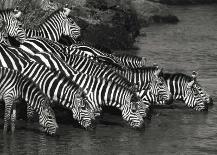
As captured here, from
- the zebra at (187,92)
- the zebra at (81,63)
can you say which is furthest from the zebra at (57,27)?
the zebra at (187,92)

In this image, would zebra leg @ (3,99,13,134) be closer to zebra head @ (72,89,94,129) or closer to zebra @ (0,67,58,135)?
zebra @ (0,67,58,135)

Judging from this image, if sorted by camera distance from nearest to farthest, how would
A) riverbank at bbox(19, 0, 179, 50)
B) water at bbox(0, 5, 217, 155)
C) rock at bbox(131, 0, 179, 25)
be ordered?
water at bbox(0, 5, 217, 155) → riverbank at bbox(19, 0, 179, 50) → rock at bbox(131, 0, 179, 25)

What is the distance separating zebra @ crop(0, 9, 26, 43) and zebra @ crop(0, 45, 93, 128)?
2.39 m

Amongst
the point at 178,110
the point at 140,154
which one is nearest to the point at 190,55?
the point at 178,110

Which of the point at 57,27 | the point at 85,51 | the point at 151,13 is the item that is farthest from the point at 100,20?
the point at 151,13

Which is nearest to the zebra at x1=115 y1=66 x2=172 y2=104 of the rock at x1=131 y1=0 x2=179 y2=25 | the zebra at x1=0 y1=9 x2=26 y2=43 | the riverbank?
the zebra at x1=0 y1=9 x2=26 y2=43

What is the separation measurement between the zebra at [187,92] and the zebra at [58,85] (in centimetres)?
371

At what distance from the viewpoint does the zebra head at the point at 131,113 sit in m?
18.2

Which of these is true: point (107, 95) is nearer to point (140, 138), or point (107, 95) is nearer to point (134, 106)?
point (134, 106)

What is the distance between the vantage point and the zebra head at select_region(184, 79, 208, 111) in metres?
20.9

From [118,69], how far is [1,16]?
3.50 metres

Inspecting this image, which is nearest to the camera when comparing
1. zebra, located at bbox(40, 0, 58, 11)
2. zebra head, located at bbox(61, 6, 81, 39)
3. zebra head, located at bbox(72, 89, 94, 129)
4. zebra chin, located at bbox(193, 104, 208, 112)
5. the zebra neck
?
the zebra neck

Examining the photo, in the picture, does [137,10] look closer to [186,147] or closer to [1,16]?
[1,16]

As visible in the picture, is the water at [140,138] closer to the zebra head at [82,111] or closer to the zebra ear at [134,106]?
the zebra head at [82,111]
